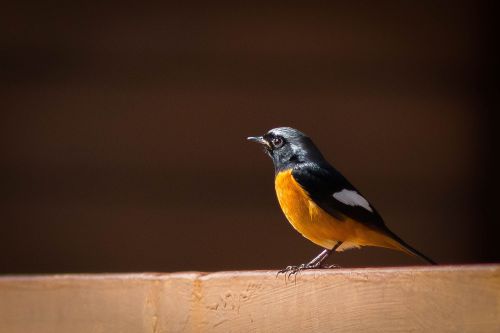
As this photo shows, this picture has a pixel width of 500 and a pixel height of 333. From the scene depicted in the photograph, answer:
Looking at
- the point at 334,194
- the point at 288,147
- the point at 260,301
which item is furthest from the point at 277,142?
the point at 260,301

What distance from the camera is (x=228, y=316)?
8.34ft

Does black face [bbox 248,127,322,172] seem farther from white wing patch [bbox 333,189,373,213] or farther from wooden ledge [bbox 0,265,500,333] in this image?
wooden ledge [bbox 0,265,500,333]

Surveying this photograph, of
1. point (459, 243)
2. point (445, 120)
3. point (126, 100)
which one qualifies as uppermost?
point (126, 100)

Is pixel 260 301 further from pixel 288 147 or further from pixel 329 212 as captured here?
pixel 288 147

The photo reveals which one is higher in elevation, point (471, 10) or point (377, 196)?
point (471, 10)

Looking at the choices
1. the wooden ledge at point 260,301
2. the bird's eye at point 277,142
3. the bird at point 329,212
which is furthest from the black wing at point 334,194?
the wooden ledge at point 260,301

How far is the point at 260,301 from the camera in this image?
2.51 m

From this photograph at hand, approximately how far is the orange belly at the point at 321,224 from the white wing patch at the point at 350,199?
0.07 m

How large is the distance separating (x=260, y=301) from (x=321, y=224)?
34.3 inches

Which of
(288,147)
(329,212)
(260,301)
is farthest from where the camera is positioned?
(288,147)

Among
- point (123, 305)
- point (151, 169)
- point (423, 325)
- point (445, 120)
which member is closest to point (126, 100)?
point (151, 169)

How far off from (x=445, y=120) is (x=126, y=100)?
66.9 inches

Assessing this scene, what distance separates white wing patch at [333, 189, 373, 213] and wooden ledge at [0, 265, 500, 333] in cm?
87

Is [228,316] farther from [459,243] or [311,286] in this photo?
[459,243]
